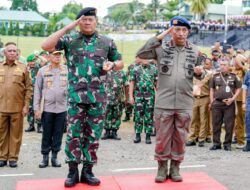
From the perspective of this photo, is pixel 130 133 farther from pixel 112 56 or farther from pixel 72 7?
pixel 72 7

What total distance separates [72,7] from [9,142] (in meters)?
91.5

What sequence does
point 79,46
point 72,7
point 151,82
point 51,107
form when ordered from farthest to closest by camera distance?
1. point 72,7
2. point 151,82
3. point 51,107
4. point 79,46

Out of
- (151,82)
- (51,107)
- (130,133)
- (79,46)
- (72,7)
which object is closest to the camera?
(79,46)

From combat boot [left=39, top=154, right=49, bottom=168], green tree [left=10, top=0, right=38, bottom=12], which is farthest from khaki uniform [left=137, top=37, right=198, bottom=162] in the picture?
green tree [left=10, top=0, right=38, bottom=12]

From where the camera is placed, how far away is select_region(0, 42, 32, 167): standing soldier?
6.51 m

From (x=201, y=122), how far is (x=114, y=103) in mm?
1774

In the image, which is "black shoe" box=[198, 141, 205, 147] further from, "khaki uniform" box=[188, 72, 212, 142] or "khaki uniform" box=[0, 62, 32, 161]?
"khaki uniform" box=[0, 62, 32, 161]

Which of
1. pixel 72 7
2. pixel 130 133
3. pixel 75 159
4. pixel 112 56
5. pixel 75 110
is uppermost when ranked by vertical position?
pixel 72 7

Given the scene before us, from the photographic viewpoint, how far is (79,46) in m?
4.67

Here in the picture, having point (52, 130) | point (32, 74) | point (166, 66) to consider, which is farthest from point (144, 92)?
point (166, 66)

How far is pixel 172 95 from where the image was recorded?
5.12 m

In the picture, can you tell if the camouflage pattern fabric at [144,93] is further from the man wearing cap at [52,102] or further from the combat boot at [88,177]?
the combat boot at [88,177]

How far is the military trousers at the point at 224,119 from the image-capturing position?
26.7 feet

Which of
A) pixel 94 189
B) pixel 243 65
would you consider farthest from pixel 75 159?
pixel 243 65
